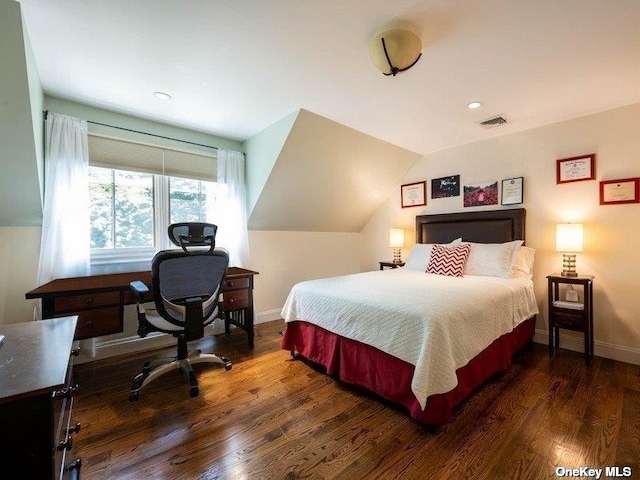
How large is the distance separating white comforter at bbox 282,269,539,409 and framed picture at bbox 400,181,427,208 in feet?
4.96

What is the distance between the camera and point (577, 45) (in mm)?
1748

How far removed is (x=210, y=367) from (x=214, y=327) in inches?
34.9

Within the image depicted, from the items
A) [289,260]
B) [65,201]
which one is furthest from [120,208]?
[289,260]

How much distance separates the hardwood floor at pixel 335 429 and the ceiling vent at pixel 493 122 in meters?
2.32

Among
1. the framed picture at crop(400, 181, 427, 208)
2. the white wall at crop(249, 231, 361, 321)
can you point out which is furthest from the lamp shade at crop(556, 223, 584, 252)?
the white wall at crop(249, 231, 361, 321)

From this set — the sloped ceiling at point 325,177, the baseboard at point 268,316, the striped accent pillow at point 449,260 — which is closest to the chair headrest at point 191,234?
the sloped ceiling at point 325,177

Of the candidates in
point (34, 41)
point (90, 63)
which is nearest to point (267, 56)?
point (90, 63)

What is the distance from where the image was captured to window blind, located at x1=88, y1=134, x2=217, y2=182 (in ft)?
8.74

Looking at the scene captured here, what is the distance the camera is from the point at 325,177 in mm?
3510

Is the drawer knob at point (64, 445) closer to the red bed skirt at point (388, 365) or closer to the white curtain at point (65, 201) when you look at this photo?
the red bed skirt at point (388, 365)

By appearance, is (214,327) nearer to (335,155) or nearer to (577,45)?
(335,155)

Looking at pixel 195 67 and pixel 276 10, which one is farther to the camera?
pixel 195 67

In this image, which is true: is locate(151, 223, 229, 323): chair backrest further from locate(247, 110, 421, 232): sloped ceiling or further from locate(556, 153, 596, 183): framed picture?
locate(556, 153, 596, 183): framed picture

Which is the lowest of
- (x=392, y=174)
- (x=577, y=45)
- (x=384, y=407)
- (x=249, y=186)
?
(x=384, y=407)
